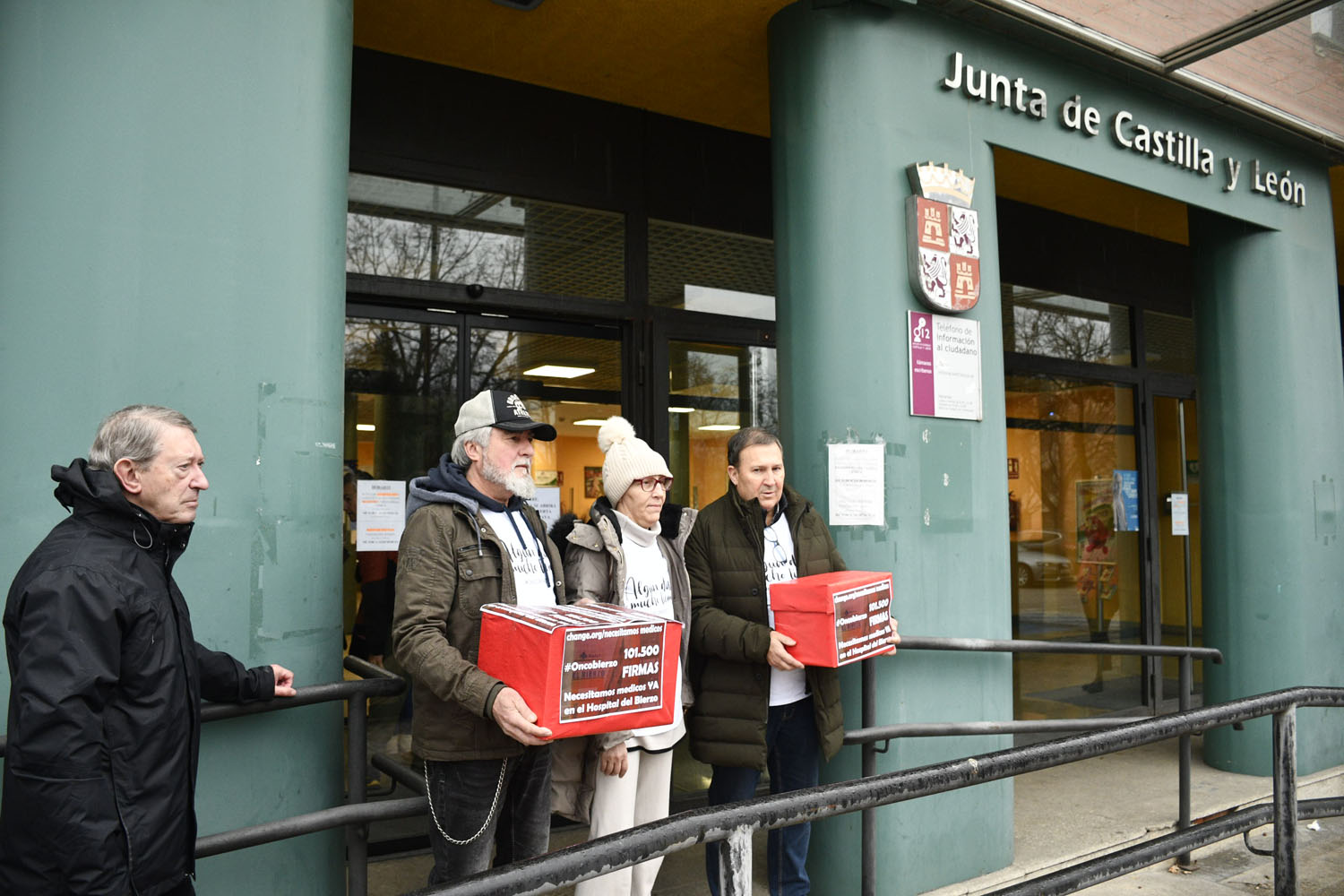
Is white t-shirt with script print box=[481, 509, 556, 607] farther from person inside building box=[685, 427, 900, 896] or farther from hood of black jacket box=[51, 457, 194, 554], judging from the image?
hood of black jacket box=[51, 457, 194, 554]

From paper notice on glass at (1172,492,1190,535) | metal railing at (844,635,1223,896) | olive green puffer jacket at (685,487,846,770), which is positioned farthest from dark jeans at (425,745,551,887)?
paper notice on glass at (1172,492,1190,535)

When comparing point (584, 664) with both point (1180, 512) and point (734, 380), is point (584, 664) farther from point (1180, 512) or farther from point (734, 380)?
point (1180, 512)

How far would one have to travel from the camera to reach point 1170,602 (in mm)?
8172

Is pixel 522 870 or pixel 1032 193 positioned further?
pixel 1032 193

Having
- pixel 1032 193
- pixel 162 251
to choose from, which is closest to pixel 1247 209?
pixel 1032 193

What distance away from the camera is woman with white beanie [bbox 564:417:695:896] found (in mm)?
3021

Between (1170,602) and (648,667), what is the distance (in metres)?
7.24

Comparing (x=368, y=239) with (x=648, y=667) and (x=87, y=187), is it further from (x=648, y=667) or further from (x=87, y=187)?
(x=648, y=667)

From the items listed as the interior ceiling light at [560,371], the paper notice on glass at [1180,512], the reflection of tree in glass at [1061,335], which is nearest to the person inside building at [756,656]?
the interior ceiling light at [560,371]

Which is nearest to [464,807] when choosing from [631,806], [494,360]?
[631,806]

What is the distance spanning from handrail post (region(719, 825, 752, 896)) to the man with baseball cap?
0.76 m

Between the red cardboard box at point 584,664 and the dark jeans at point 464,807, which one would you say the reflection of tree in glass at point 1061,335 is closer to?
the red cardboard box at point 584,664

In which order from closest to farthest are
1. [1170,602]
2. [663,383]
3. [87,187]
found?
[87,187] → [663,383] → [1170,602]

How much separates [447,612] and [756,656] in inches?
44.6
